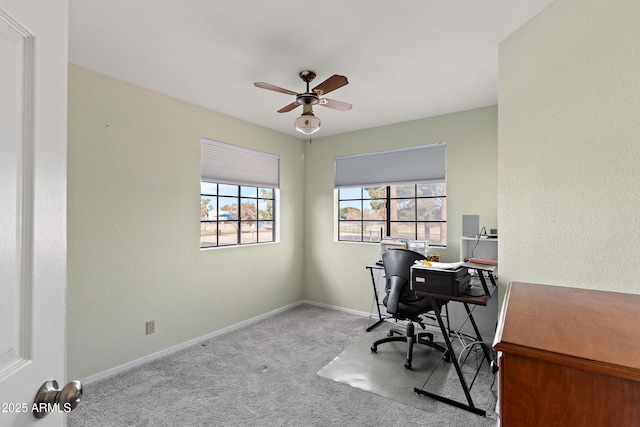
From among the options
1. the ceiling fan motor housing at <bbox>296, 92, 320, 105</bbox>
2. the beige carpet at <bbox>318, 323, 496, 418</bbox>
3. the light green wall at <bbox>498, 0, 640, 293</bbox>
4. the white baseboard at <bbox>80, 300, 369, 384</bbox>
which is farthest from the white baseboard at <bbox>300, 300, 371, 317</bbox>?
the ceiling fan motor housing at <bbox>296, 92, 320, 105</bbox>

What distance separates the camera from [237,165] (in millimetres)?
3660

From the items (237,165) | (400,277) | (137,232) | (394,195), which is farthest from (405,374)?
(237,165)

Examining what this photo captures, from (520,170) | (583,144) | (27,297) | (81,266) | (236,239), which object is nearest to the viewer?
(27,297)

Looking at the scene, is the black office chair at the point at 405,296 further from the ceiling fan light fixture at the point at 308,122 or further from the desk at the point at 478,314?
the ceiling fan light fixture at the point at 308,122

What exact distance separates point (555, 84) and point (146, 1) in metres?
2.25

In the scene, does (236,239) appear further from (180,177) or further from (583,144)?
(583,144)

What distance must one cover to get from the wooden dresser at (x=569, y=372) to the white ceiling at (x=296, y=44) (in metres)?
1.69

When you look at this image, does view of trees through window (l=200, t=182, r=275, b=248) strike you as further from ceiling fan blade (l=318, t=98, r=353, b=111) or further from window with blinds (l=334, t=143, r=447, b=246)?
ceiling fan blade (l=318, t=98, r=353, b=111)

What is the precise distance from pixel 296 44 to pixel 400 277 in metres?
2.00

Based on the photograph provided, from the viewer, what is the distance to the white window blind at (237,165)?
10.9 ft

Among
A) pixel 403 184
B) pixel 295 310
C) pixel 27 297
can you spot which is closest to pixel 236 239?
pixel 295 310

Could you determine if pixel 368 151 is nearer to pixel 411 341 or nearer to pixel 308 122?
pixel 308 122

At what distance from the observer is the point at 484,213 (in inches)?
128

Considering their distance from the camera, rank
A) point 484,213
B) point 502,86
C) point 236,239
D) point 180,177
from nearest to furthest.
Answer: point 502,86 < point 180,177 < point 484,213 < point 236,239
